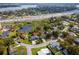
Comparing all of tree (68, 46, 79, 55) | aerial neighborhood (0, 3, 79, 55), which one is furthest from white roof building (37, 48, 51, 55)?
tree (68, 46, 79, 55)

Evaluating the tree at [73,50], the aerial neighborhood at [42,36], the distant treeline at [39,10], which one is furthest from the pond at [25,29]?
the tree at [73,50]

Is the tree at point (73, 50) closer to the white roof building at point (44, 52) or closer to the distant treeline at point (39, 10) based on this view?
the white roof building at point (44, 52)

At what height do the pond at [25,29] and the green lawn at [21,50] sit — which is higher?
the pond at [25,29]

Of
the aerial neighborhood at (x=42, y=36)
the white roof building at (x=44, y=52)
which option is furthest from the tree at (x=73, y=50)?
the white roof building at (x=44, y=52)

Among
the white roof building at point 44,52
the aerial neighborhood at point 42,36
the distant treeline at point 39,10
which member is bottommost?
the white roof building at point 44,52

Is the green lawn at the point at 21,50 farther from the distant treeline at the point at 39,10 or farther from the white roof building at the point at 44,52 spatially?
the distant treeline at the point at 39,10

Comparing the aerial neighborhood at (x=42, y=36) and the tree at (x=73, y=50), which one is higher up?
the aerial neighborhood at (x=42, y=36)

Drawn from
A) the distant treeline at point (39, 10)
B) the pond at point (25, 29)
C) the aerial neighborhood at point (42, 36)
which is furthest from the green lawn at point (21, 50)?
the distant treeline at point (39, 10)

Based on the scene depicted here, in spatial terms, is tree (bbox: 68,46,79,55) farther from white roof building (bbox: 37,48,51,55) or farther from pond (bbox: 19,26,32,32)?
pond (bbox: 19,26,32,32)

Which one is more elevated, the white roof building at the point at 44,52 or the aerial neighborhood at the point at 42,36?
the aerial neighborhood at the point at 42,36

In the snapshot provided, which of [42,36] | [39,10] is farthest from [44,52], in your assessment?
[39,10]

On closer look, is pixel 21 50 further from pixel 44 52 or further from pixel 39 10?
pixel 39 10
